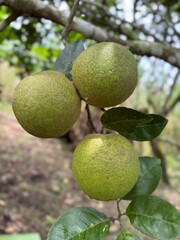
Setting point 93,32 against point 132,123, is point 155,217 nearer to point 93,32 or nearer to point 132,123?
point 132,123

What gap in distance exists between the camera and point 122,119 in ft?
2.84

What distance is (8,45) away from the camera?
8.71ft

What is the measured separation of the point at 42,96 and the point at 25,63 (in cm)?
169

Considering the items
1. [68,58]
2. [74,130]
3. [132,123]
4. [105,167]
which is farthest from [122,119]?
[74,130]

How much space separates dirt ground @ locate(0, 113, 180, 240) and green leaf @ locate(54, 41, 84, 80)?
1787mm

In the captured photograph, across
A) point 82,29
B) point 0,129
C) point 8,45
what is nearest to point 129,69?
point 82,29

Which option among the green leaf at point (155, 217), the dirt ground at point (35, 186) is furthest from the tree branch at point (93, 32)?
the dirt ground at point (35, 186)

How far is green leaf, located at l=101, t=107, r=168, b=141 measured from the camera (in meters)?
0.85

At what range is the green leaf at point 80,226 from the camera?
0.80 metres

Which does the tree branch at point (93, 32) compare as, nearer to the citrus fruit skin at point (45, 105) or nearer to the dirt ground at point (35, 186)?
the citrus fruit skin at point (45, 105)

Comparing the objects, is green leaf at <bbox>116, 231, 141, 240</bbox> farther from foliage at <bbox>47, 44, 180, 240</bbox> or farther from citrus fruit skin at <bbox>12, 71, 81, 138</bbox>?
citrus fruit skin at <bbox>12, 71, 81, 138</bbox>

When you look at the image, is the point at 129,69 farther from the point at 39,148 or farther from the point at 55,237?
the point at 39,148

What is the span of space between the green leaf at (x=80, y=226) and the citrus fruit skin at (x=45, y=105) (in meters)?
0.19

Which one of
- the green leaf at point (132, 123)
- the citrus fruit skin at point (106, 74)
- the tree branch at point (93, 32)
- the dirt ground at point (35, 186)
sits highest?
the citrus fruit skin at point (106, 74)
